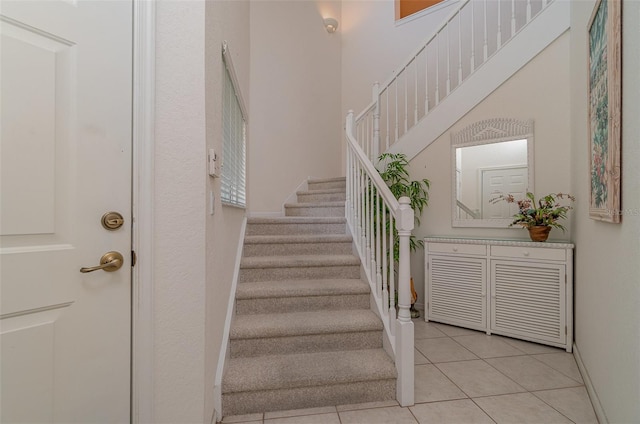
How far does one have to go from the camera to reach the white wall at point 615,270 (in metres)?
1.14

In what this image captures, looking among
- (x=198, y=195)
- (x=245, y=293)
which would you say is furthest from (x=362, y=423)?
(x=198, y=195)

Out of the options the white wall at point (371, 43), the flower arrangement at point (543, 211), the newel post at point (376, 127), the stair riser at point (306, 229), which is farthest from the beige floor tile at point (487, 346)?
the white wall at point (371, 43)

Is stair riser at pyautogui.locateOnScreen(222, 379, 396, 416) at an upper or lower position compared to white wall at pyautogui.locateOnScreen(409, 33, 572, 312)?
lower

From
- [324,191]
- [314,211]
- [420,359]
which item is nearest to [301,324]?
[420,359]

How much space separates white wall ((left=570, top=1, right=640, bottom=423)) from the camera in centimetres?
114

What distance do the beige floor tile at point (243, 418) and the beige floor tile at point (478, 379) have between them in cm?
122

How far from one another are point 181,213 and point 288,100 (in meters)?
3.10

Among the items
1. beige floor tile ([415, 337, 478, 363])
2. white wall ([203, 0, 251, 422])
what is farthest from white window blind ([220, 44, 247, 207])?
beige floor tile ([415, 337, 478, 363])

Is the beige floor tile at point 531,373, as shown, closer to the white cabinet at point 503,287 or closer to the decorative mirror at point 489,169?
the white cabinet at point 503,287

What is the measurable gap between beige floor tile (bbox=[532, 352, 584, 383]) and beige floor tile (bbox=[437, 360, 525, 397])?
444mm

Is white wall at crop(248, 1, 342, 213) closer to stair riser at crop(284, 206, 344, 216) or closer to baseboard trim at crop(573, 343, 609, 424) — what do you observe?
stair riser at crop(284, 206, 344, 216)

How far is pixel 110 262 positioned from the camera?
105 cm

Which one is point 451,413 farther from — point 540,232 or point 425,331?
point 540,232

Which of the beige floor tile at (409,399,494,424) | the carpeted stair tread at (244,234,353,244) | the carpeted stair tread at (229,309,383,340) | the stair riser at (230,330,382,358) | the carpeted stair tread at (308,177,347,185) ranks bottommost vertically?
the beige floor tile at (409,399,494,424)
